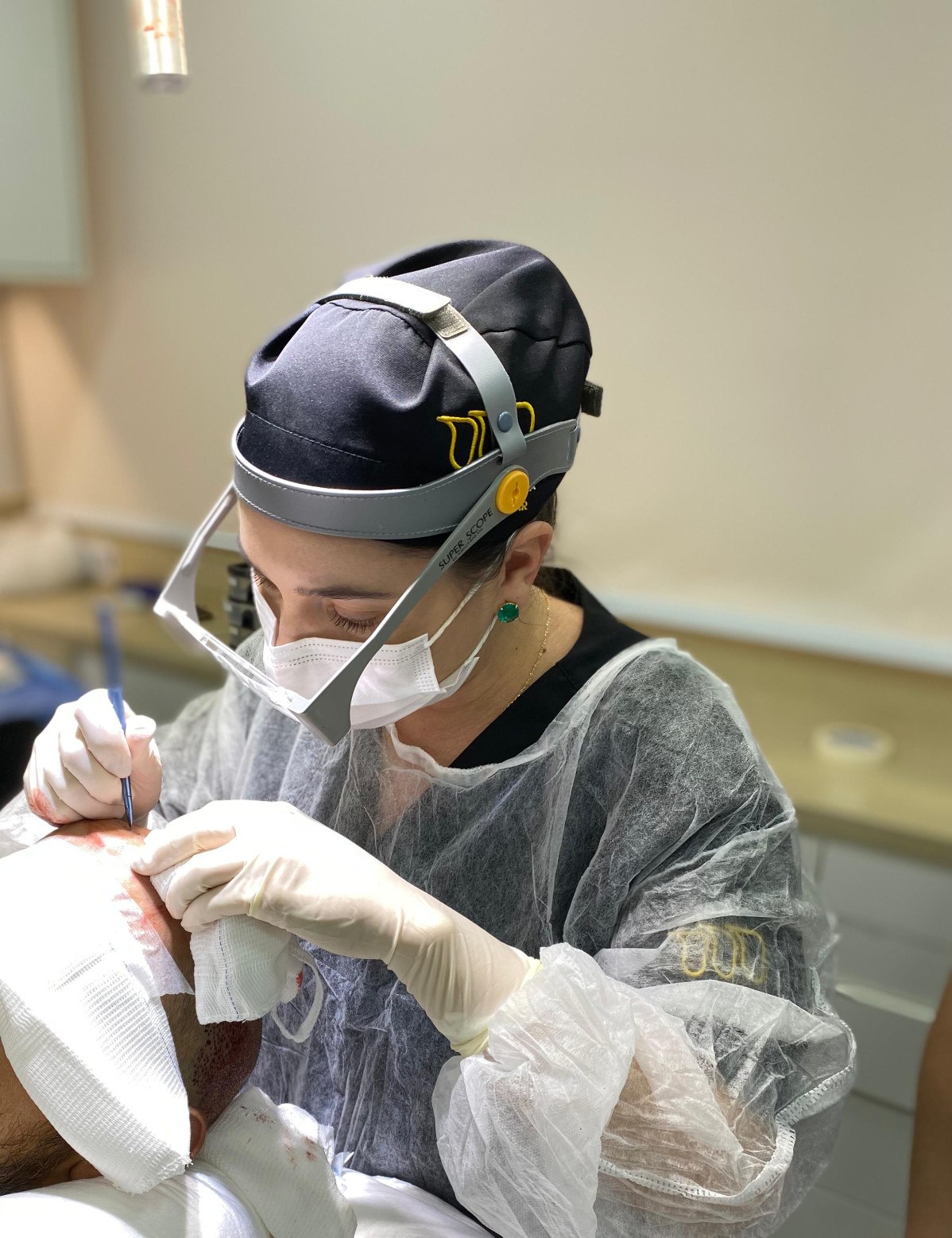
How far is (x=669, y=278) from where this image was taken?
2.04 m

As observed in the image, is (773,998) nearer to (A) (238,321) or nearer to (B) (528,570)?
(B) (528,570)

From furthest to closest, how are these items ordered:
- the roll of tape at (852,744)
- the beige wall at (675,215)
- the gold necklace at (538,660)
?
the roll of tape at (852,744) < the beige wall at (675,215) < the gold necklace at (538,660)

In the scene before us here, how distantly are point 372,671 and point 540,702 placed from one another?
20cm

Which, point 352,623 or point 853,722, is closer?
point 352,623

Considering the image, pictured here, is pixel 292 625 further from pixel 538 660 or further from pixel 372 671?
pixel 538 660

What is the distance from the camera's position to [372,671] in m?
1.06

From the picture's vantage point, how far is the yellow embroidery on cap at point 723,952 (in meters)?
0.99

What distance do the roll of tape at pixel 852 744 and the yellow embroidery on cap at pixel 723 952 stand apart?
106 cm

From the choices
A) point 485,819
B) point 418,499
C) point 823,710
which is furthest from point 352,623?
point 823,710

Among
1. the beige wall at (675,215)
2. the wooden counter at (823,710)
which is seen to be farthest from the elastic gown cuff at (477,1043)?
the beige wall at (675,215)

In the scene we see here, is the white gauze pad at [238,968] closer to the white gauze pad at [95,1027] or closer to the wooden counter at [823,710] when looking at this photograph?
the white gauze pad at [95,1027]

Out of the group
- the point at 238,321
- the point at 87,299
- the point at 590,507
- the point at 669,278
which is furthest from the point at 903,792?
the point at 87,299

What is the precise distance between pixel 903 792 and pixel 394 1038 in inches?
46.2

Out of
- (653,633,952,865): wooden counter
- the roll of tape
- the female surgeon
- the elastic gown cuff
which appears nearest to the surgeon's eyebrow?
the female surgeon
